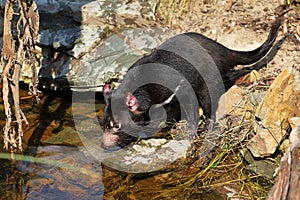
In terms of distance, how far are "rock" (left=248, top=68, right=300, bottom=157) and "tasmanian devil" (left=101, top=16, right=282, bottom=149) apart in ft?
1.96

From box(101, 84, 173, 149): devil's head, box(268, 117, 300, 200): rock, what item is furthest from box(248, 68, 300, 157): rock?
box(268, 117, 300, 200): rock

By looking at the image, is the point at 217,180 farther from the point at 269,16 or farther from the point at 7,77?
the point at 269,16

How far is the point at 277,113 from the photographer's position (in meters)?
3.60

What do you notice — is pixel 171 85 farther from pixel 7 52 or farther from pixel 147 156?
pixel 7 52

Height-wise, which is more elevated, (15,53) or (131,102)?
(15,53)

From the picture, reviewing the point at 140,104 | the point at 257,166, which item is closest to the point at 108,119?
the point at 140,104

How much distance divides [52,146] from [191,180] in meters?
1.14

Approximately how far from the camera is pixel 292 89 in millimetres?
3559

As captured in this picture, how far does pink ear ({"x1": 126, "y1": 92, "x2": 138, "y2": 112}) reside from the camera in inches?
152

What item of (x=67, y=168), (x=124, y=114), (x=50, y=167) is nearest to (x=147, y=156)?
(x=124, y=114)

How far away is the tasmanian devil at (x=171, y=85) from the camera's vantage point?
4.00 metres

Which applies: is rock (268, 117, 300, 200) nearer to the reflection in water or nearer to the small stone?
the reflection in water

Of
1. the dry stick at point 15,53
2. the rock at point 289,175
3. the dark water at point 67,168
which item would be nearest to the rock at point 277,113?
the dark water at point 67,168

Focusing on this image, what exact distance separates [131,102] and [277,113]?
3.41ft
